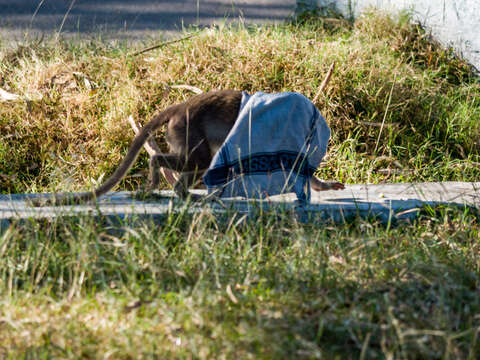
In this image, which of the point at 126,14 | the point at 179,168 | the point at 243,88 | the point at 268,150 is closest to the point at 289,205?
the point at 268,150

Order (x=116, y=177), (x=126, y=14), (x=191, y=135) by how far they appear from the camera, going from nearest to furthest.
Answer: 1. (x=116, y=177)
2. (x=191, y=135)
3. (x=126, y=14)

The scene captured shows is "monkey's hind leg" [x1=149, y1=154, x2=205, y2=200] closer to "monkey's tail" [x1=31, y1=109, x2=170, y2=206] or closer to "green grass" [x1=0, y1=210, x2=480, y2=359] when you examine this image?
"monkey's tail" [x1=31, y1=109, x2=170, y2=206]

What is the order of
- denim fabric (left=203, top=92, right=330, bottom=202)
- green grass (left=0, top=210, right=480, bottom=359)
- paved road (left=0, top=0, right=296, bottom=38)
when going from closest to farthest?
green grass (left=0, top=210, right=480, bottom=359) → denim fabric (left=203, top=92, right=330, bottom=202) → paved road (left=0, top=0, right=296, bottom=38)

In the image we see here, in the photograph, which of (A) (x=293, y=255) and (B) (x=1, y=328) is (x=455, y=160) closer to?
(A) (x=293, y=255)

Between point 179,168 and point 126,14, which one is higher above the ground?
point 126,14

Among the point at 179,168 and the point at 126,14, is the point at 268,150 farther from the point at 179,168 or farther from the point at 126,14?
the point at 126,14

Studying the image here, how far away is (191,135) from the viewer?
3.74m

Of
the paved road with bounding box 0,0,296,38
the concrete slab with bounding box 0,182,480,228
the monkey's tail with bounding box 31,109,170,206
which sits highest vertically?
the paved road with bounding box 0,0,296,38

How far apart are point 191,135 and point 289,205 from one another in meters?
0.77

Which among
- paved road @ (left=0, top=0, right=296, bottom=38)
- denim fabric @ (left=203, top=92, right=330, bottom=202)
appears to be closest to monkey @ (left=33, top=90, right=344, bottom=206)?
denim fabric @ (left=203, top=92, right=330, bottom=202)

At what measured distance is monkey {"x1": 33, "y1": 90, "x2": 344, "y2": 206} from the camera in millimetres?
3730

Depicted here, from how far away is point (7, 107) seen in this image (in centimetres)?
551

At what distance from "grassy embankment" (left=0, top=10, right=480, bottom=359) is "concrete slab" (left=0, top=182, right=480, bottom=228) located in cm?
10

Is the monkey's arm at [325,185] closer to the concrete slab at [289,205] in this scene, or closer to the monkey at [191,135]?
the concrete slab at [289,205]
